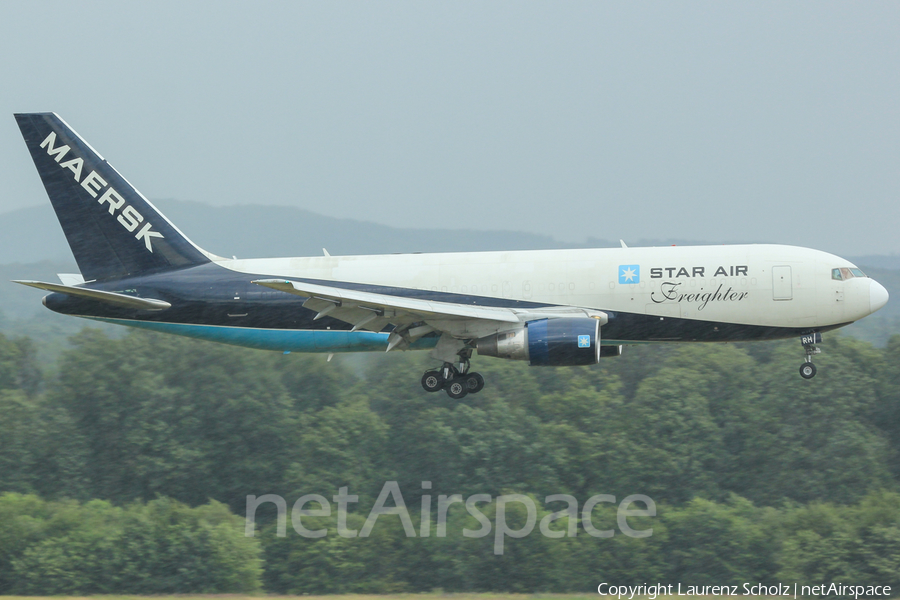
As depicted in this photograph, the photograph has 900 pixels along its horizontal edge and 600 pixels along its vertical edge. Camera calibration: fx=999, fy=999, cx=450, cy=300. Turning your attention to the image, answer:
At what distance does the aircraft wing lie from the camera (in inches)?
1236

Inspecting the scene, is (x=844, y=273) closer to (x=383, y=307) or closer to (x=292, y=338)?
(x=383, y=307)

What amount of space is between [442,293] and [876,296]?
14290 millimetres

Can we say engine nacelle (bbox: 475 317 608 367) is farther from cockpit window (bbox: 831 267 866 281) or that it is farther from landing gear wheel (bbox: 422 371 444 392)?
cockpit window (bbox: 831 267 866 281)

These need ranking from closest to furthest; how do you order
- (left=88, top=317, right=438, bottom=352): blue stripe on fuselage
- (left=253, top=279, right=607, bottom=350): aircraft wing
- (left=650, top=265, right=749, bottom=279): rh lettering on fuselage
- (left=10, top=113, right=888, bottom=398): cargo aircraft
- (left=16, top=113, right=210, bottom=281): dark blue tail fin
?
(left=253, top=279, right=607, bottom=350): aircraft wing, (left=10, top=113, right=888, bottom=398): cargo aircraft, (left=650, top=265, right=749, bottom=279): rh lettering on fuselage, (left=88, top=317, right=438, bottom=352): blue stripe on fuselage, (left=16, top=113, right=210, bottom=281): dark blue tail fin

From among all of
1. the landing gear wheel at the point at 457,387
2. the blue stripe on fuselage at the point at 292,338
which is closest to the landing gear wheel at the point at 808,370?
the landing gear wheel at the point at 457,387

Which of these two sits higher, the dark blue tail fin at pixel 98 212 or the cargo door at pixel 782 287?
the dark blue tail fin at pixel 98 212

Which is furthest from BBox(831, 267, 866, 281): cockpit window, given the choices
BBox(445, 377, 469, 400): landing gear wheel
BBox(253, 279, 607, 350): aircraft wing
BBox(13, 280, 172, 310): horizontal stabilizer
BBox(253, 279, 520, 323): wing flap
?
BBox(13, 280, 172, 310): horizontal stabilizer

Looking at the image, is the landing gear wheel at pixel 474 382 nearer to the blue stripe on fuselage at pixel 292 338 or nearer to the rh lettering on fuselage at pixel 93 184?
the blue stripe on fuselage at pixel 292 338

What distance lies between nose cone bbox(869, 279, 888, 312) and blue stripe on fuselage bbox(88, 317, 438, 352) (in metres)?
14.6

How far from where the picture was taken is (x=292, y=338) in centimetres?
3528

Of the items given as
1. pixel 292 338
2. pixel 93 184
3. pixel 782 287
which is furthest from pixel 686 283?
pixel 93 184

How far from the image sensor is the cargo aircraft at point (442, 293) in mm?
32500

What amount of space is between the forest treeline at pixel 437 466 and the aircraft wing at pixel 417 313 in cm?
3513

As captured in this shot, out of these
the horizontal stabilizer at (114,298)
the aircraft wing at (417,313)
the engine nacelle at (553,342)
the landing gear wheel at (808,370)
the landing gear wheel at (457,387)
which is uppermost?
the horizontal stabilizer at (114,298)
